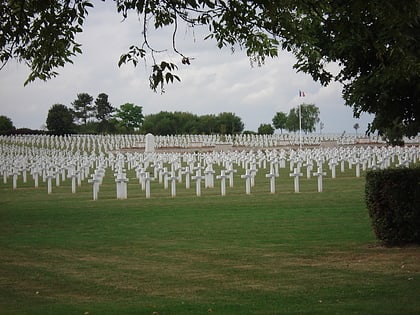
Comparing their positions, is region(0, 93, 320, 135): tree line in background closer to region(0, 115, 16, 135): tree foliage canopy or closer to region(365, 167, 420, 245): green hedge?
region(0, 115, 16, 135): tree foliage canopy

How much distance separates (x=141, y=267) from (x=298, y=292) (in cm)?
299

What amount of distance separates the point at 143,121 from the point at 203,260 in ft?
311

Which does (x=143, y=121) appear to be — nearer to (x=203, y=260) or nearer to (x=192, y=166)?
(x=192, y=166)

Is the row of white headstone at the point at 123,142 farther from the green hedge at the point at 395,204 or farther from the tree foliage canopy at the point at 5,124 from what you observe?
the green hedge at the point at 395,204

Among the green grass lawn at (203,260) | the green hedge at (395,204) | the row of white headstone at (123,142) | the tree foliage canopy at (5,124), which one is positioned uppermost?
the tree foliage canopy at (5,124)

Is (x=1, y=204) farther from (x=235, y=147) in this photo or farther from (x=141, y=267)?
(x=235, y=147)

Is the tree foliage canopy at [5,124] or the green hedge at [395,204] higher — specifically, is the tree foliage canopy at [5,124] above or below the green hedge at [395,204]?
above

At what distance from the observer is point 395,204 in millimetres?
12109

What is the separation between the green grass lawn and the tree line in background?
233ft

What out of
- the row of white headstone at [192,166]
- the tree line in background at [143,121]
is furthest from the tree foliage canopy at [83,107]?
the row of white headstone at [192,166]

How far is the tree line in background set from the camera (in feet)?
313

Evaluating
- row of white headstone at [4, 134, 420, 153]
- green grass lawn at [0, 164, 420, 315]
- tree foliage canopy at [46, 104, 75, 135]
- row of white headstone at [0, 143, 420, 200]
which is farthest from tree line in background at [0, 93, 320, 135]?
green grass lawn at [0, 164, 420, 315]

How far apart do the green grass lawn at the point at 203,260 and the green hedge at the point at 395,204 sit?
0.85 feet

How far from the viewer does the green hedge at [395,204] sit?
12.0 metres
